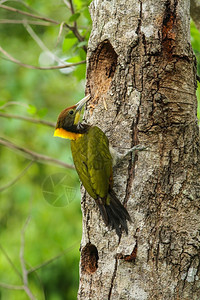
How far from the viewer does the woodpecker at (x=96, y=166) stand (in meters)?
2.94

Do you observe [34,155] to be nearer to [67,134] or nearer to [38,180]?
[67,134]

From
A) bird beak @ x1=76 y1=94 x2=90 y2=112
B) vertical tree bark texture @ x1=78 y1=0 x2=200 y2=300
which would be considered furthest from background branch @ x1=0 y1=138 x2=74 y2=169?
vertical tree bark texture @ x1=78 y1=0 x2=200 y2=300

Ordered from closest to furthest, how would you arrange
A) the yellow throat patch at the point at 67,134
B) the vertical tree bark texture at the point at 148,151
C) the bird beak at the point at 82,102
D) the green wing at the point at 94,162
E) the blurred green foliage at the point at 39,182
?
1. the vertical tree bark texture at the point at 148,151
2. the green wing at the point at 94,162
3. the bird beak at the point at 82,102
4. the yellow throat patch at the point at 67,134
5. the blurred green foliage at the point at 39,182

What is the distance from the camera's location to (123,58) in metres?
3.16

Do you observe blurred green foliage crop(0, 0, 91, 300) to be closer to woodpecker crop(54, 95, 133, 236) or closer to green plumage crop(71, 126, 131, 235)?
woodpecker crop(54, 95, 133, 236)

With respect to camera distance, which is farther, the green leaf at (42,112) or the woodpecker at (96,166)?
the green leaf at (42,112)

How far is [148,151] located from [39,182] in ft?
15.8

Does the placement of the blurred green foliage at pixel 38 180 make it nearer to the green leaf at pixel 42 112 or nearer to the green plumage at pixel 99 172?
the green leaf at pixel 42 112

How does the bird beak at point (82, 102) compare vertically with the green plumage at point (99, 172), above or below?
above

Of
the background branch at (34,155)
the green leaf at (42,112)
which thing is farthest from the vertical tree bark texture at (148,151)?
the background branch at (34,155)

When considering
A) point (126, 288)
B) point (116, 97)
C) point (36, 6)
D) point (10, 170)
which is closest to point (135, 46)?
point (116, 97)

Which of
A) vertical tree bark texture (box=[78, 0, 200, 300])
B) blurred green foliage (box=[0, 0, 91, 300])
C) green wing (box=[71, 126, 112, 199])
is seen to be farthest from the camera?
blurred green foliage (box=[0, 0, 91, 300])

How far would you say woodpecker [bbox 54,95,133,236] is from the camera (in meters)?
2.94

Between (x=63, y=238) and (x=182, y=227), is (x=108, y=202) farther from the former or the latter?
(x=63, y=238)
